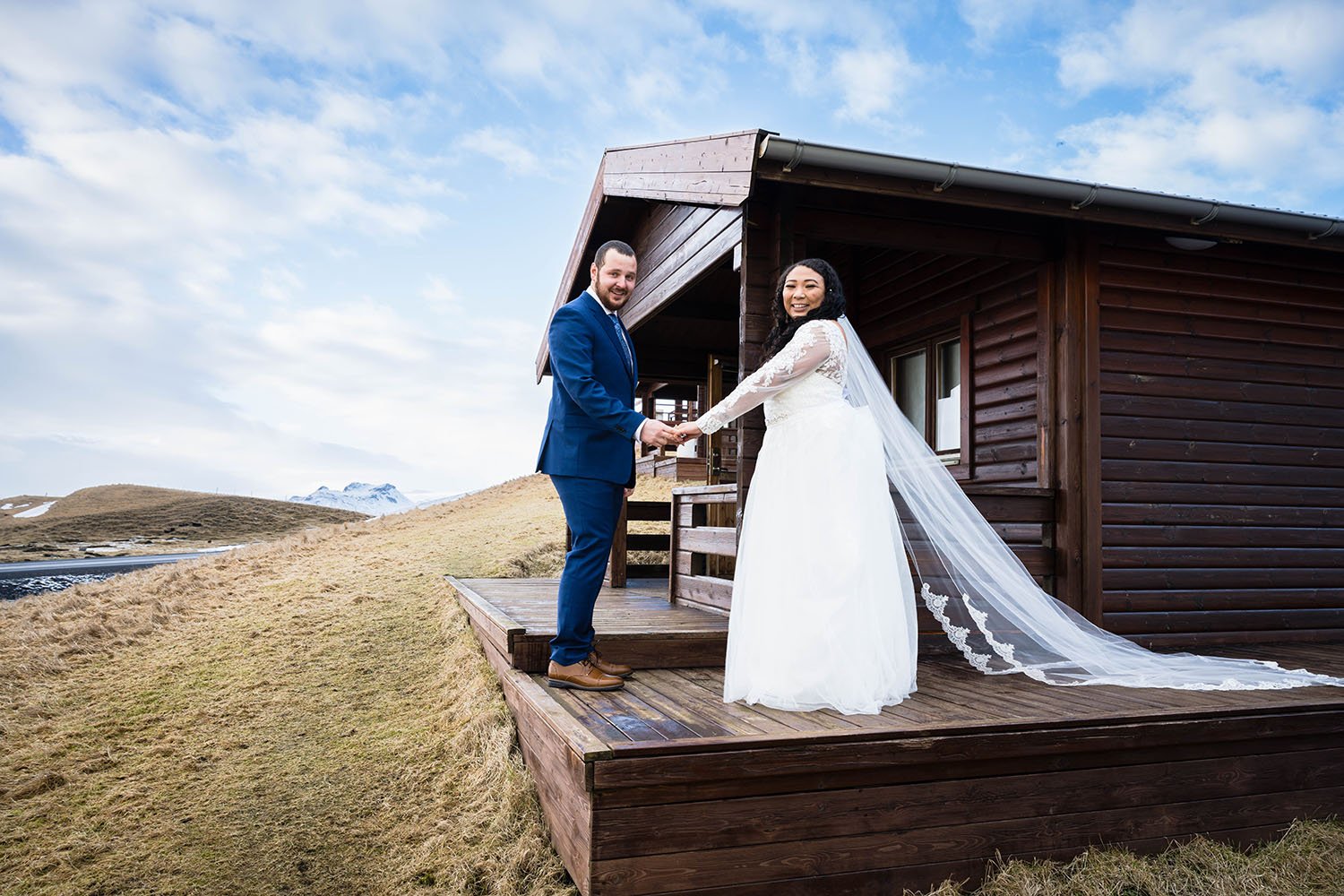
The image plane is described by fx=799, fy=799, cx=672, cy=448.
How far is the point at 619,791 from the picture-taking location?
243 cm

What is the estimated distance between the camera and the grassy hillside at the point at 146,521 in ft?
54.0

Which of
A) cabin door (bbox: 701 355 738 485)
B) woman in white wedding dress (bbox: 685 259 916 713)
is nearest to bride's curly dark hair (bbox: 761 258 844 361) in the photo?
woman in white wedding dress (bbox: 685 259 916 713)

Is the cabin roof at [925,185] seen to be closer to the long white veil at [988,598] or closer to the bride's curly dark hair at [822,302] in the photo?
the bride's curly dark hair at [822,302]

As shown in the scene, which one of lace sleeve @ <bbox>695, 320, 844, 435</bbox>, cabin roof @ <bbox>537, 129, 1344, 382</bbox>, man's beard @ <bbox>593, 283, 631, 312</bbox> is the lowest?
lace sleeve @ <bbox>695, 320, 844, 435</bbox>

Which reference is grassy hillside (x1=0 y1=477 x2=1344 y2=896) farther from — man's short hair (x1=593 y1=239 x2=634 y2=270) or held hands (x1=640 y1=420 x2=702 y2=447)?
man's short hair (x1=593 y1=239 x2=634 y2=270)

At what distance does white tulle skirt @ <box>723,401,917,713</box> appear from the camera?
3205mm

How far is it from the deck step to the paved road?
9.18m

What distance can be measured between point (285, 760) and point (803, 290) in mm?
4083

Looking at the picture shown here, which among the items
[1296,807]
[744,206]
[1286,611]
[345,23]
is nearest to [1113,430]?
[1286,611]

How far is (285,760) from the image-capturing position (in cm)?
481

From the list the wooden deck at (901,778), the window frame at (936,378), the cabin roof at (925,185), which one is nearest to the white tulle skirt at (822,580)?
the wooden deck at (901,778)

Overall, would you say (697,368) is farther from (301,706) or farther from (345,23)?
(301,706)

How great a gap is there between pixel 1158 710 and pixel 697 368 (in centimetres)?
779

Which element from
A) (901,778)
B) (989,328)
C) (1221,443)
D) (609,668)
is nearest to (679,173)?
(989,328)
